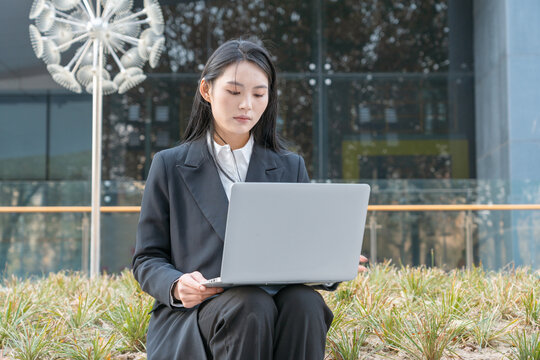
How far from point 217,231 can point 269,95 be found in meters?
0.58

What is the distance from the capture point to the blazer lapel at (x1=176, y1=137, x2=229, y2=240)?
2162 mm

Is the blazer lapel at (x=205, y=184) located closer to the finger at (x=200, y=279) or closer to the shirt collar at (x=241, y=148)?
the shirt collar at (x=241, y=148)

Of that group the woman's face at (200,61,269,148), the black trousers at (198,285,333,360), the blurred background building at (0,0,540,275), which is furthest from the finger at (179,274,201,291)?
the blurred background building at (0,0,540,275)

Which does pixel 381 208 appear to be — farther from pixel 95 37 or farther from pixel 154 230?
pixel 154 230

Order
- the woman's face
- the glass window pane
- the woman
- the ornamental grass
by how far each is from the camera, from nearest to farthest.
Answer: the woman, the woman's face, the ornamental grass, the glass window pane

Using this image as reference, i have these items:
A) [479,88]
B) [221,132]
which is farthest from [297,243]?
[479,88]

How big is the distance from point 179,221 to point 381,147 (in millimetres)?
8477

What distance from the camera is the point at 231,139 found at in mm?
2389

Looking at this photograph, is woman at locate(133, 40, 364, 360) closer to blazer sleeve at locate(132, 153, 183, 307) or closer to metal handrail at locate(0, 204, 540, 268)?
blazer sleeve at locate(132, 153, 183, 307)

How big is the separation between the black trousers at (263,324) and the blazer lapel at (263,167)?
0.47 metres

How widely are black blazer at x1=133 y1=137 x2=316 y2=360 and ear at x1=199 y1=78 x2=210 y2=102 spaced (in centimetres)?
18

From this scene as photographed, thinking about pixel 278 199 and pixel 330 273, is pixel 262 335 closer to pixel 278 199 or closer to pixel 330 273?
pixel 330 273

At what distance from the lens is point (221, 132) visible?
239 cm

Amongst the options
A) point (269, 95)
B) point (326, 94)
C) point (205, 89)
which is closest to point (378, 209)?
point (326, 94)
